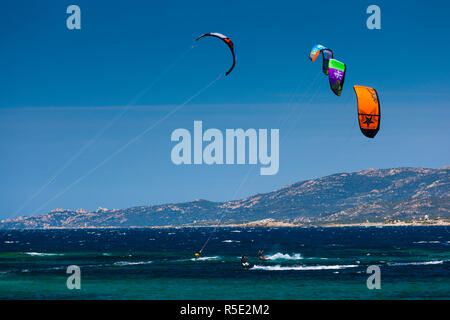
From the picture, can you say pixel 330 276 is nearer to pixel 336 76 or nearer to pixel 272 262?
pixel 272 262

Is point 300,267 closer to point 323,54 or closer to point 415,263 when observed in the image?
point 415,263

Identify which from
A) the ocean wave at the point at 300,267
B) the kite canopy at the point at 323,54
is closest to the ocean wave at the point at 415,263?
the ocean wave at the point at 300,267

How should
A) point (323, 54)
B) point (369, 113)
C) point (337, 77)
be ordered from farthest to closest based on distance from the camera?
point (323, 54) → point (337, 77) → point (369, 113)

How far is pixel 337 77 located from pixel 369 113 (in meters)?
3.81

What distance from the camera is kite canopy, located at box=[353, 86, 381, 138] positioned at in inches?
1548

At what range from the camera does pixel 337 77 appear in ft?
137

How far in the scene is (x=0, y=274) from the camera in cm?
7319

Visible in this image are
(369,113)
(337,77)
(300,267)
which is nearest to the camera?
(369,113)

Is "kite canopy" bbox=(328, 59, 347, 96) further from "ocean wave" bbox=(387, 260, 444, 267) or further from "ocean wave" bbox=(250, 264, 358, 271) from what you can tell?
"ocean wave" bbox=(387, 260, 444, 267)

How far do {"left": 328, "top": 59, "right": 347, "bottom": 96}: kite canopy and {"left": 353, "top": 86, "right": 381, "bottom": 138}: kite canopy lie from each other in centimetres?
212

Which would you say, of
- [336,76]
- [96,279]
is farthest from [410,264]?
[336,76]

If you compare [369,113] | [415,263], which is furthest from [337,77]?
[415,263]

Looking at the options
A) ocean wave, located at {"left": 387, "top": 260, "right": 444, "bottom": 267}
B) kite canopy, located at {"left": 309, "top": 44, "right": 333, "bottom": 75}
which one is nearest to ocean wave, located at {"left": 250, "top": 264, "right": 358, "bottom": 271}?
ocean wave, located at {"left": 387, "top": 260, "right": 444, "bottom": 267}
